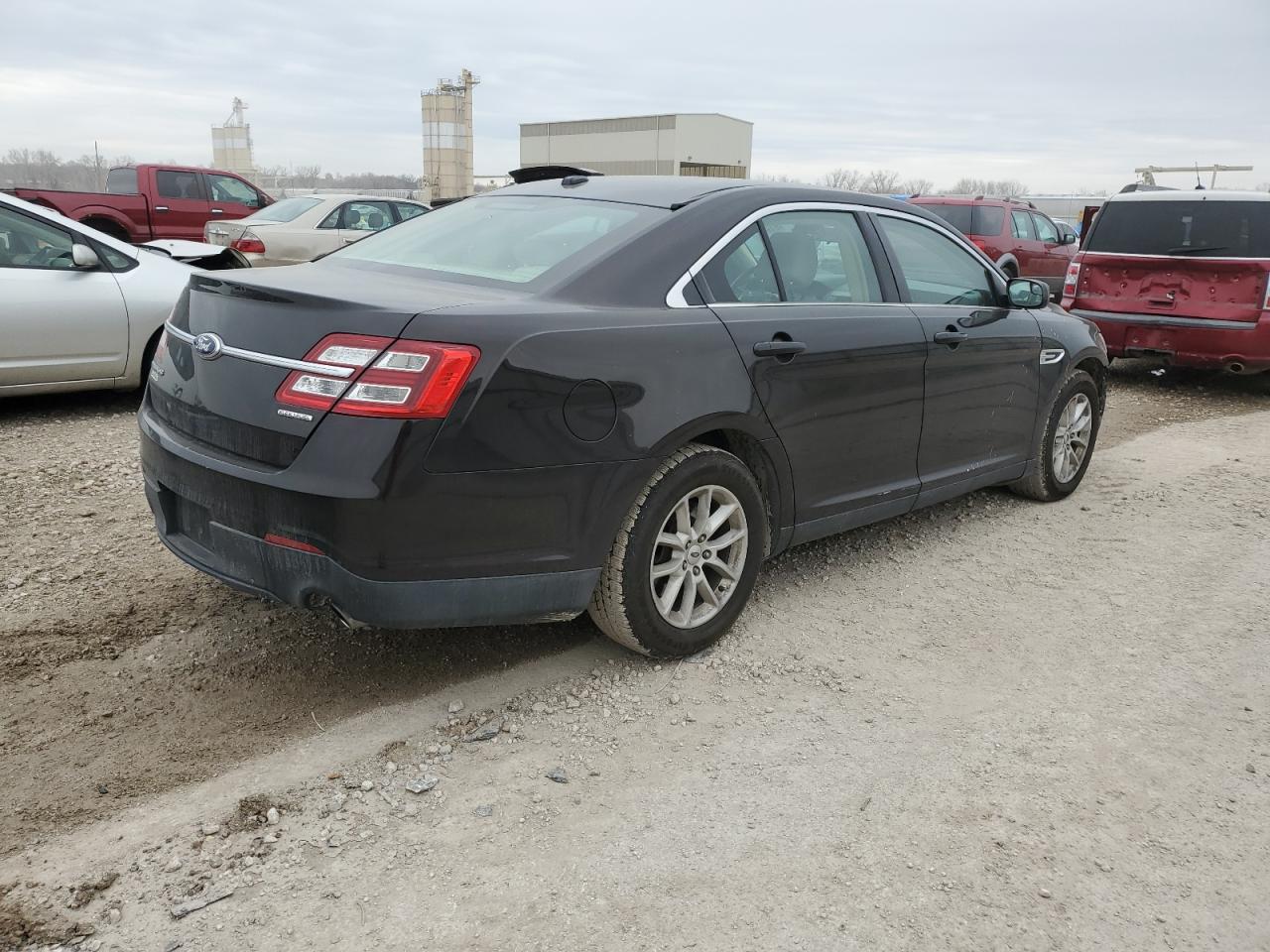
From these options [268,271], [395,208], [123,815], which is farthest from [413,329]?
[395,208]

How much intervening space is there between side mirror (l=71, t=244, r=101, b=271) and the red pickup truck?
33.9 ft

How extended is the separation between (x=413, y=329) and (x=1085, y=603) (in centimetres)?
298

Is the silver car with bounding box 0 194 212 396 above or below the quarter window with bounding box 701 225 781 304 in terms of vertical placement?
below

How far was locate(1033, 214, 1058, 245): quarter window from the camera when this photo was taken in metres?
15.9

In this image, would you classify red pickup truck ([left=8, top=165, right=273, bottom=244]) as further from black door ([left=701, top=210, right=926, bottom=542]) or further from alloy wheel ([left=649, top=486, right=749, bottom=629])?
alloy wheel ([left=649, top=486, right=749, bottom=629])

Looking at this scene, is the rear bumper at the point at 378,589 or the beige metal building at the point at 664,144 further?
the beige metal building at the point at 664,144

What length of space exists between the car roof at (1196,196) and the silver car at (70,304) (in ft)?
25.8

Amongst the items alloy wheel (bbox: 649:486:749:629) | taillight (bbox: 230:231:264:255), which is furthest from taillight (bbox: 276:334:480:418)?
taillight (bbox: 230:231:264:255)

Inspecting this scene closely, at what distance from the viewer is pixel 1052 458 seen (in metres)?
5.56

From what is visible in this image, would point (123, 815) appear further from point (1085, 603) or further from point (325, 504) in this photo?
point (1085, 603)

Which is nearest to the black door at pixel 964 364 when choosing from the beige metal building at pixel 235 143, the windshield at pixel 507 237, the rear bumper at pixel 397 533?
the windshield at pixel 507 237

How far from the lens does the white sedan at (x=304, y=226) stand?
12.7m

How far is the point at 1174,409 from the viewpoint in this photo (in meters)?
8.76

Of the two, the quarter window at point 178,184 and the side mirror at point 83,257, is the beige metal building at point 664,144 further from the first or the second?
the side mirror at point 83,257
